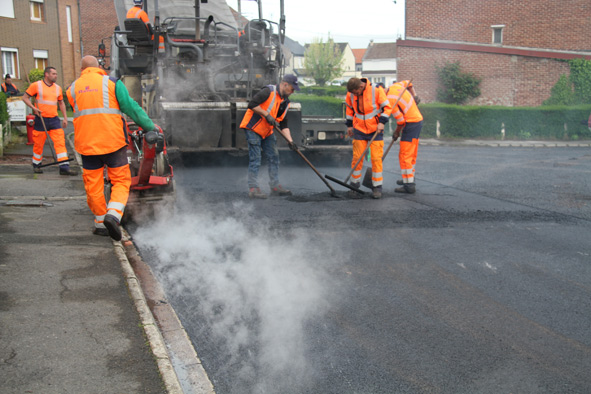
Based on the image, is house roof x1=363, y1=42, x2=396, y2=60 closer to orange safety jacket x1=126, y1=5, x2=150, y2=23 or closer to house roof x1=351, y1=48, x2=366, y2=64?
house roof x1=351, y1=48, x2=366, y2=64

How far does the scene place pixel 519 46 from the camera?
87.1 ft

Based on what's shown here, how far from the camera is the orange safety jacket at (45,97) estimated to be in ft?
32.0

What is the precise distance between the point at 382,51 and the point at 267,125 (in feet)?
241

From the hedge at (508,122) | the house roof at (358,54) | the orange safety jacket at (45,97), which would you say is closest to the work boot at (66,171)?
the orange safety jacket at (45,97)

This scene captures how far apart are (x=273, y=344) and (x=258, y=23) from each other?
308 inches

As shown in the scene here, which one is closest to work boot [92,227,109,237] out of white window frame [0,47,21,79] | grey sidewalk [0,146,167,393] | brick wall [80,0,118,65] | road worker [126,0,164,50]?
grey sidewalk [0,146,167,393]

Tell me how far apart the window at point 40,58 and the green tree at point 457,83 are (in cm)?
1839

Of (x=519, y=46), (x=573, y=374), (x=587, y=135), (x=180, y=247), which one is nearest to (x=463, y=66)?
(x=519, y=46)

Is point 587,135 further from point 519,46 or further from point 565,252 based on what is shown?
point 565,252

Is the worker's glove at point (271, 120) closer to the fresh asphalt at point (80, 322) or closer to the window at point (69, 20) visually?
the fresh asphalt at point (80, 322)

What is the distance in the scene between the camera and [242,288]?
4.36 meters

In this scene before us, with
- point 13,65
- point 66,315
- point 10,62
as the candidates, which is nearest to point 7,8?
point 10,62

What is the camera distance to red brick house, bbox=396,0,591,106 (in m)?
25.2

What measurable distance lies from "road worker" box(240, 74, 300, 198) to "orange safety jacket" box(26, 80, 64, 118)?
135 inches
